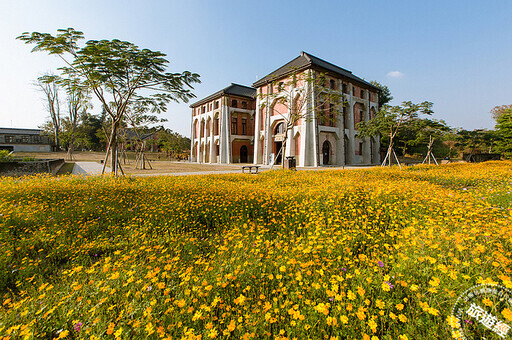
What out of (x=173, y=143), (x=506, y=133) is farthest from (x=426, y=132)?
(x=173, y=143)

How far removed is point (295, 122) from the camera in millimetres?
26438

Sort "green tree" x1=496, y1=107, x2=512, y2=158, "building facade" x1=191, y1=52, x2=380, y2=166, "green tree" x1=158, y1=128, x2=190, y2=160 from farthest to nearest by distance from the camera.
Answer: "green tree" x1=158, y1=128, x2=190, y2=160
"green tree" x1=496, y1=107, x2=512, y2=158
"building facade" x1=191, y1=52, x2=380, y2=166

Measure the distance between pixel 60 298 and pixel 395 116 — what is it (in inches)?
932

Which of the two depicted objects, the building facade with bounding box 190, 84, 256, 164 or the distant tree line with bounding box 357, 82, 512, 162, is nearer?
the distant tree line with bounding box 357, 82, 512, 162

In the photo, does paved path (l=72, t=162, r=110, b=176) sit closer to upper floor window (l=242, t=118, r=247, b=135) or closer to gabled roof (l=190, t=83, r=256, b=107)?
gabled roof (l=190, t=83, r=256, b=107)

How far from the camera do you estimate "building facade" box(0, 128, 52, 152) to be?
2091 inches

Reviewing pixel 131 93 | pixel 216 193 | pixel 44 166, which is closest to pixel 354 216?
pixel 216 193

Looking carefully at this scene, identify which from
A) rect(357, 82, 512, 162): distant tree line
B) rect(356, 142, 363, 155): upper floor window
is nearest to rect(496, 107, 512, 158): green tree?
rect(357, 82, 512, 162): distant tree line

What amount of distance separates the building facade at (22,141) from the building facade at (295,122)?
43755 mm

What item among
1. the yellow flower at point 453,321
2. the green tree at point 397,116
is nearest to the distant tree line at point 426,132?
the green tree at point 397,116

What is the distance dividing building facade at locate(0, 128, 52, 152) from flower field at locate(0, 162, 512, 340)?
2687 inches

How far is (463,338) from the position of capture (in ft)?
4.98

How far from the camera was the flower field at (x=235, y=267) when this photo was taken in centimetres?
185

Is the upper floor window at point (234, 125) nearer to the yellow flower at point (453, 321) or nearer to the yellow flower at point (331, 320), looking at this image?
the yellow flower at point (331, 320)
